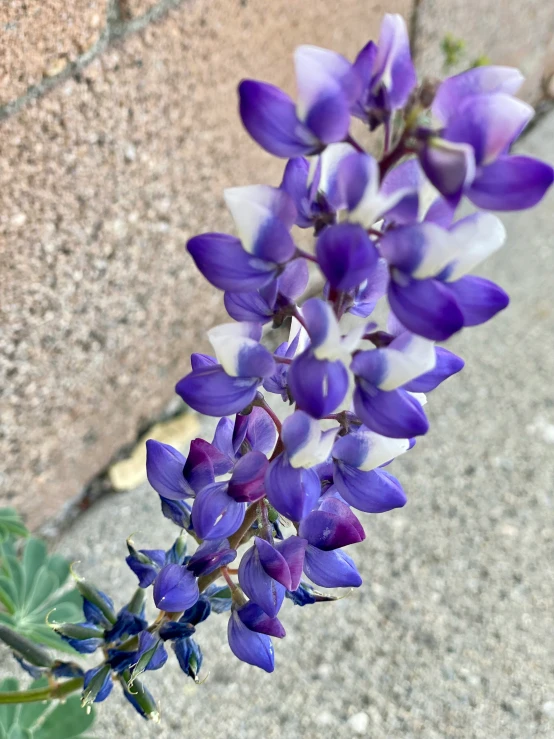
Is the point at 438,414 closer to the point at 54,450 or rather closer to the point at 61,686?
the point at 54,450

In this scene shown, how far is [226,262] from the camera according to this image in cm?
44

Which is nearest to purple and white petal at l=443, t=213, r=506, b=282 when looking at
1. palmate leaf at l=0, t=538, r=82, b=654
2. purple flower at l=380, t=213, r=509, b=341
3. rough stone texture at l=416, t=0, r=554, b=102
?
purple flower at l=380, t=213, r=509, b=341

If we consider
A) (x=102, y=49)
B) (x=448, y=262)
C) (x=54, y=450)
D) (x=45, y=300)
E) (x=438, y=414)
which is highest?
(x=102, y=49)

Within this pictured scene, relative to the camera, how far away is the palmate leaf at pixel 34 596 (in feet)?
2.77

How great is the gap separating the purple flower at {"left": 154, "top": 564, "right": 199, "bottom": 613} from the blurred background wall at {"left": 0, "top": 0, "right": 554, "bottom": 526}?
583mm

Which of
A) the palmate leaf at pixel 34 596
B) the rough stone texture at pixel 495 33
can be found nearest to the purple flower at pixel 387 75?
the palmate leaf at pixel 34 596

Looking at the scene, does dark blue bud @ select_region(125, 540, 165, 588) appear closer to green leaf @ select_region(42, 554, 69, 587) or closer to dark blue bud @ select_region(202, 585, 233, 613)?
dark blue bud @ select_region(202, 585, 233, 613)

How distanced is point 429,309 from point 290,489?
15 centimetres

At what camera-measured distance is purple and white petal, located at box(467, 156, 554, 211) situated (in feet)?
1.31

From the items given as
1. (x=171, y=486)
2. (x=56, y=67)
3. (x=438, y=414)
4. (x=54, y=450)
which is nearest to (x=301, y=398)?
(x=171, y=486)

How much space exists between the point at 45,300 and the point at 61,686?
1.89ft

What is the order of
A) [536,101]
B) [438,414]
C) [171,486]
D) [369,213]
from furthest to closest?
[536,101] < [438,414] < [171,486] < [369,213]

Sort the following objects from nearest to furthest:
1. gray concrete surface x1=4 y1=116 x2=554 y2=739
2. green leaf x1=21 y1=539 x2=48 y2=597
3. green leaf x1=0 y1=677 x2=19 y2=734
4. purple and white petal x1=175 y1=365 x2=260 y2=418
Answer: purple and white petal x1=175 y1=365 x2=260 y2=418 → green leaf x1=0 y1=677 x2=19 y2=734 → green leaf x1=21 y1=539 x2=48 y2=597 → gray concrete surface x1=4 y1=116 x2=554 y2=739

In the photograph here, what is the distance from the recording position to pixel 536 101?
229 cm
